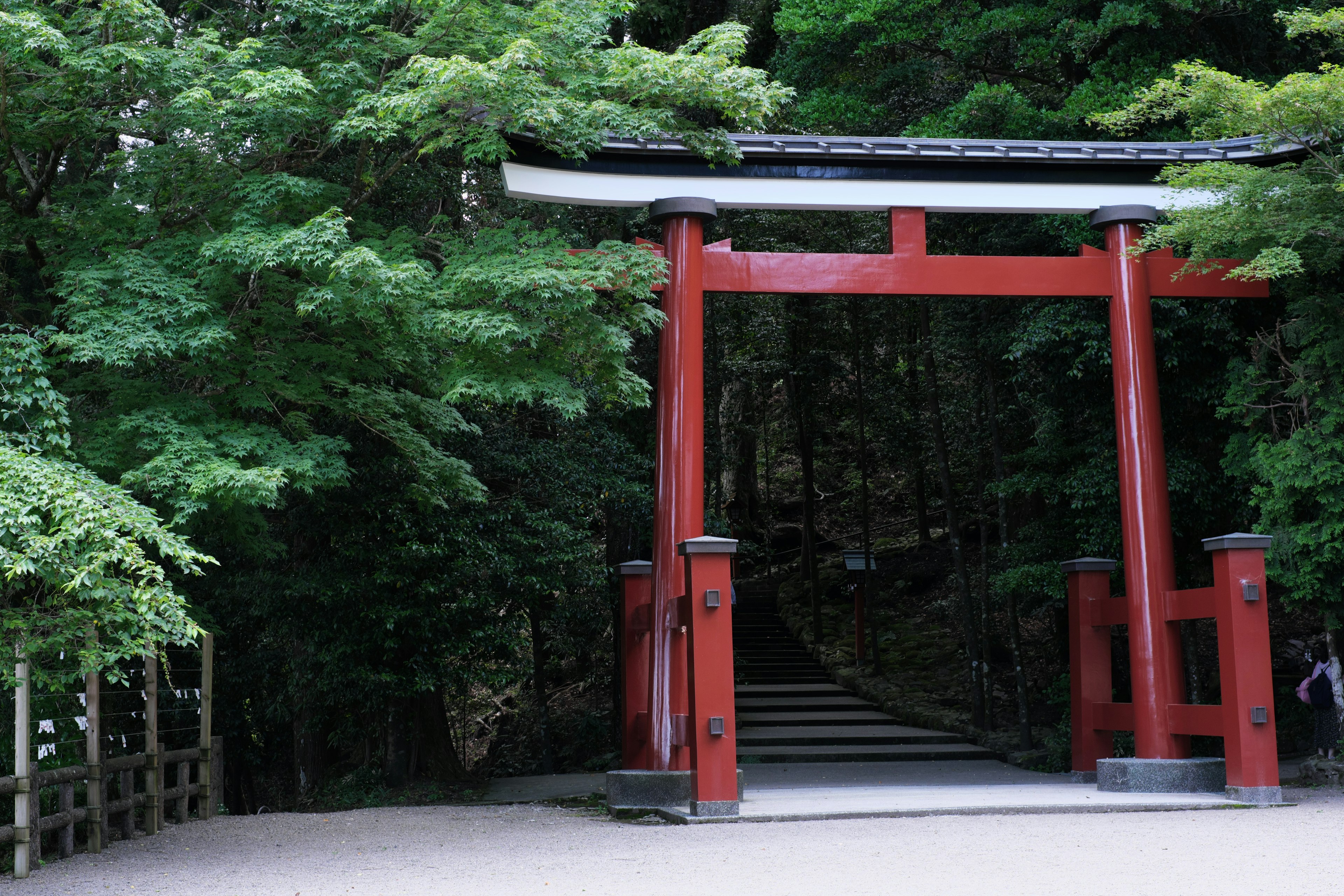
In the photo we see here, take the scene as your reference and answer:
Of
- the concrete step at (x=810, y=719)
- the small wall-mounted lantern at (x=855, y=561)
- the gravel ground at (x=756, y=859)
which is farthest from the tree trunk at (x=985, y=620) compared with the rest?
the gravel ground at (x=756, y=859)

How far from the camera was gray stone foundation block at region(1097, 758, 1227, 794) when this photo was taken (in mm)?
7363

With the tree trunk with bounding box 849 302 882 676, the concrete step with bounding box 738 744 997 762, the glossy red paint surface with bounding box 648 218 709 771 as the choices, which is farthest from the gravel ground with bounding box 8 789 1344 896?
the tree trunk with bounding box 849 302 882 676

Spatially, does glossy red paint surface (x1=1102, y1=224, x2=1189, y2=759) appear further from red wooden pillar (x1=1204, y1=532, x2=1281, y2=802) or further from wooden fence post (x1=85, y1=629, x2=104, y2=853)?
wooden fence post (x1=85, y1=629, x2=104, y2=853)

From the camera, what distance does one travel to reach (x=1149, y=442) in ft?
26.2

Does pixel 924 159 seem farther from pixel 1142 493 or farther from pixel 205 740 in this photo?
pixel 205 740

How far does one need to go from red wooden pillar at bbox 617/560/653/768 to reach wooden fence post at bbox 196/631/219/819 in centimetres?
316

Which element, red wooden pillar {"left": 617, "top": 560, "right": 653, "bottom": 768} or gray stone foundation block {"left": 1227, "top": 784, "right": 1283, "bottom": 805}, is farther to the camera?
red wooden pillar {"left": 617, "top": 560, "right": 653, "bottom": 768}

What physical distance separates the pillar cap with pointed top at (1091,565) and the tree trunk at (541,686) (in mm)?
5219

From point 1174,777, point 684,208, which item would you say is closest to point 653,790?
point 1174,777

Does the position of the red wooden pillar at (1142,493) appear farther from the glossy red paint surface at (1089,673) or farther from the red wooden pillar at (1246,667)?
the glossy red paint surface at (1089,673)

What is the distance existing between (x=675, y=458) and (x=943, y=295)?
95.2 inches

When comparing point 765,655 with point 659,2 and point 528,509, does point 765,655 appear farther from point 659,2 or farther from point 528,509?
point 659,2

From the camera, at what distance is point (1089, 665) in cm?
863

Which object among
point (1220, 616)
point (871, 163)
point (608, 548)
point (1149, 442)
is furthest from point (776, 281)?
point (608, 548)
